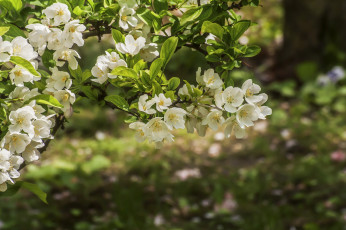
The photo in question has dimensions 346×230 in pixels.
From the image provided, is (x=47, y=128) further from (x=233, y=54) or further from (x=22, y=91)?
(x=233, y=54)

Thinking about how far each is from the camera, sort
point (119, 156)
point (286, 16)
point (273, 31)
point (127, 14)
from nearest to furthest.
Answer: point (127, 14) < point (119, 156) < point (286, 16) < point (273, 31)

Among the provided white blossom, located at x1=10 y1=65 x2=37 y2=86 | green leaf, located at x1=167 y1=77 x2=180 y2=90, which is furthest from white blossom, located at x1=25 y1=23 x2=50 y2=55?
green leaf, located at x1=167 y1=77 x2=180 y2=90

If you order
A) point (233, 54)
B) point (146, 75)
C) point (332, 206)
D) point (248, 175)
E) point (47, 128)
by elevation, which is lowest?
point (248, 175)

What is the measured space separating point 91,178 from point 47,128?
293cm

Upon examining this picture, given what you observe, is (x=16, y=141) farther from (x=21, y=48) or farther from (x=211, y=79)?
(x=211, y=79)

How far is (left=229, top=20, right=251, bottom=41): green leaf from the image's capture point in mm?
1613

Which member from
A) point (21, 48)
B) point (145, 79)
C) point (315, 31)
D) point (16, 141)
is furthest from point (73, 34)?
point (315, 31)

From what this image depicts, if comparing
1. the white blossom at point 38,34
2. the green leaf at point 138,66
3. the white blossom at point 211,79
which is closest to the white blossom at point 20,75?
the white blossom at point 38,34

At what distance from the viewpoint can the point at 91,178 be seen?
4.44 meters

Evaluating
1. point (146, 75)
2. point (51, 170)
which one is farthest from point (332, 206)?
point (146, 75)

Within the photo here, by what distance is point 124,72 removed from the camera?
1525 millimetres

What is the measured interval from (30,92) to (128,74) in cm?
34

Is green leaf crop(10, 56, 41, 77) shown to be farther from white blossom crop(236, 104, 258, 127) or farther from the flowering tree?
white blossom crop(236, 104, 258, 127)

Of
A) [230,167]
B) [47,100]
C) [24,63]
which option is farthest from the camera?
[230,167]
